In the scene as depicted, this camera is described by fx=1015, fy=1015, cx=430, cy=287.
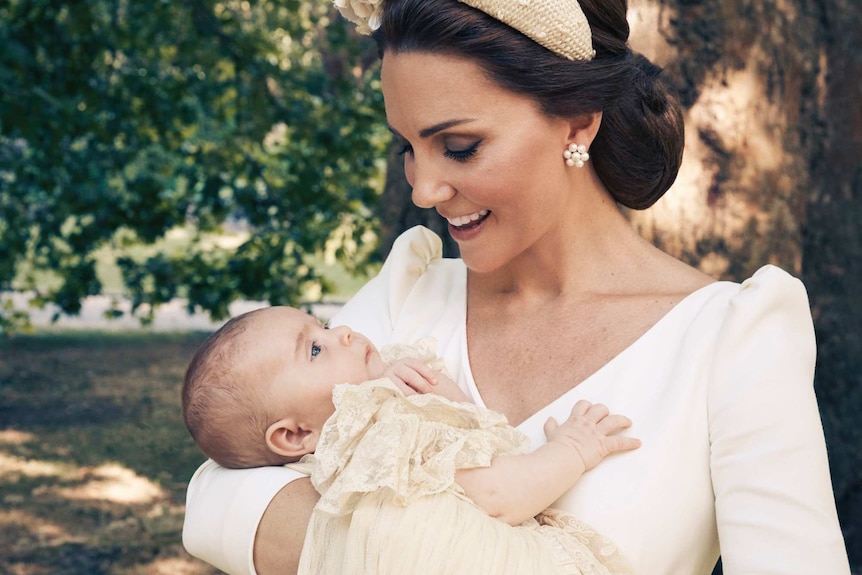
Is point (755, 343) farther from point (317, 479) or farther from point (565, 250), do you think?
point (317, 479)

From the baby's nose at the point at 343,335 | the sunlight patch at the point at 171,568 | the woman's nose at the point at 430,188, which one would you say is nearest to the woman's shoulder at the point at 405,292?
the baby's nose at the point at 343,335

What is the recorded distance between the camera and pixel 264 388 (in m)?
2.05

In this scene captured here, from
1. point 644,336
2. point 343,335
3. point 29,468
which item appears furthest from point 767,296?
point 29,468

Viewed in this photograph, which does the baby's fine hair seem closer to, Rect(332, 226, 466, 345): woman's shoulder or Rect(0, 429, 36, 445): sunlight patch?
Rect(332, 226, 466, 345): woman's shoulder

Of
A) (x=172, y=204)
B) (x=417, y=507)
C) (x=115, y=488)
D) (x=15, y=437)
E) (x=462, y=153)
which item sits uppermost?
(x=172, y=204)

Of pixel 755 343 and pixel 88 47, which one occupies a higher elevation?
pixel 88 47

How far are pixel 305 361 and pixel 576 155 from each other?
28.6 inches

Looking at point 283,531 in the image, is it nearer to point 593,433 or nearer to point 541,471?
point 541,471

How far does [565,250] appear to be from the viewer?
231 centimetres

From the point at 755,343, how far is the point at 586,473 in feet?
1.28

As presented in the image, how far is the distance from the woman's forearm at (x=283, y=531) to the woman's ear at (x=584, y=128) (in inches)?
36.6

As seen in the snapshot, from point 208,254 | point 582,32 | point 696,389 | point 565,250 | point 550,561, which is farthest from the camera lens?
point 208,254

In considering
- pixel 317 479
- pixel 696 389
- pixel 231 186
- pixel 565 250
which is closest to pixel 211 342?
pixel 317 479

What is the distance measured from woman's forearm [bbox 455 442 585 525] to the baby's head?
1.32 feet
